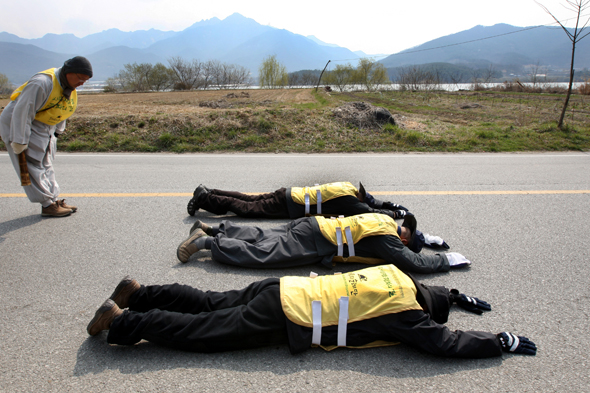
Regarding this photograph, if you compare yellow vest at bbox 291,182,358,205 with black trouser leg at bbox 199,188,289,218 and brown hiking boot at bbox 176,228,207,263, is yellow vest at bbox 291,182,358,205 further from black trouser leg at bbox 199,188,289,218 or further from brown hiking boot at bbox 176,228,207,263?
brown hiking boot at bbox 176,228,207,263

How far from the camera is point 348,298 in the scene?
2062 millimetres

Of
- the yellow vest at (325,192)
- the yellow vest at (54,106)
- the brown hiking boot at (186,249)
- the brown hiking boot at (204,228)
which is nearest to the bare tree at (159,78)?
the yellow vest at (54,106)

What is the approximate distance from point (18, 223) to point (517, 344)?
16.5ft

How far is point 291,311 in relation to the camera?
202 centimetres

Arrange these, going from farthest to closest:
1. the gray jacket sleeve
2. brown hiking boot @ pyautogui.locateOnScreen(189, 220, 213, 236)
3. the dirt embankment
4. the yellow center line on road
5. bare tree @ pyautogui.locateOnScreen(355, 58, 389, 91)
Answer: bare tree @ pyautogui.locateOnScreen(355, 58, 389, 91), the dirt embankment, the yellow center line on road, the gray jacket sleeve, brown hiking boot @ pyautogui.locateOnScreen(189, 220, 213, 236)

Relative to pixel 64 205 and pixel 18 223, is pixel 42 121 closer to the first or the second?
pixel 64 205

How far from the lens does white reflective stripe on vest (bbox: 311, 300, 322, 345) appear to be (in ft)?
6.60

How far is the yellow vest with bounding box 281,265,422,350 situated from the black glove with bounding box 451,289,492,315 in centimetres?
55

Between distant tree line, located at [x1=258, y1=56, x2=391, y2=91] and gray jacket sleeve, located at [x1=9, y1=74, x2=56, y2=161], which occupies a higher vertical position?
distant tree line, located at [x1=258, y1=56, x2=391, y2=91]

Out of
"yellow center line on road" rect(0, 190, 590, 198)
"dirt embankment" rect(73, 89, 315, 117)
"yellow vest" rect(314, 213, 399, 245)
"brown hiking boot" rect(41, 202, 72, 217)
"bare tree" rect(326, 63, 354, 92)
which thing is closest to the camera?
"yellow vest" rect(314, 213, 399, 245)

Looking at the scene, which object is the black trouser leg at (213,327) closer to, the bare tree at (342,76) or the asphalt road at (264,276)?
the asphalt road at (264,276)

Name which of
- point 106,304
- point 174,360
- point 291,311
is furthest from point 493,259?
point 106,304

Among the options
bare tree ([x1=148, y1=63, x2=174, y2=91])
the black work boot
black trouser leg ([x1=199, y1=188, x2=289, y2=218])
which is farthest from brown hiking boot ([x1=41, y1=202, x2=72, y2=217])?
bare tree ([x1=148, y1=63, x2=174, y2=91])

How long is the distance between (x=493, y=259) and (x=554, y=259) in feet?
1.97
